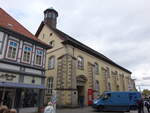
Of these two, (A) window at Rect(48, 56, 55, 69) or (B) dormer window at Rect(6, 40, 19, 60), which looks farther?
(A) window at Rect(48, 56, 55, 69)

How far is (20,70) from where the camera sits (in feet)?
53.5

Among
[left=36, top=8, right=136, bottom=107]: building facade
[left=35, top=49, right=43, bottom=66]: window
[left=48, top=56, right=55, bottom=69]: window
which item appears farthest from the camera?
[left=48, top=56, right=55, bottom=69]: window

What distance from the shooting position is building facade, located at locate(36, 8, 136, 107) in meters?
23.4

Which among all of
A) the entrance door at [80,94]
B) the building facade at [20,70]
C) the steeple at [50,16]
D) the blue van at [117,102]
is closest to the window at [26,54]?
the building facade at [20,70]

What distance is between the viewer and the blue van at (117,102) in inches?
833

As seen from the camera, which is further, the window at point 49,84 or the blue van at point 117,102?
the window at point 49,84

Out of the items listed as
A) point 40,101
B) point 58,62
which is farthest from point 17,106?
point 58,62

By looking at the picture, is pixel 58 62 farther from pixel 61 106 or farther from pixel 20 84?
pixel 20 84

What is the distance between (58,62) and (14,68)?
1038 centimetres

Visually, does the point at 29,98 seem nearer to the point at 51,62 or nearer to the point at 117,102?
the point at 51,62

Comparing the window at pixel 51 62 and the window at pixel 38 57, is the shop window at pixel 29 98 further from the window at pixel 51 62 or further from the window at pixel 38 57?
the window at pixel 51 62

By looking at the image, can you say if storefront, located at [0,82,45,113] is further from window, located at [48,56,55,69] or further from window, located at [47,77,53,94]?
window, located at [48,56,55,69]

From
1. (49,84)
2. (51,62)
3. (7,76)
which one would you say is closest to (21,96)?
(7,76)

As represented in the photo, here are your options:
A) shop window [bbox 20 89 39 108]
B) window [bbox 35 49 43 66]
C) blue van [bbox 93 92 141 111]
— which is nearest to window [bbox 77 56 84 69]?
blue van [bbox 93 92 141 111]
